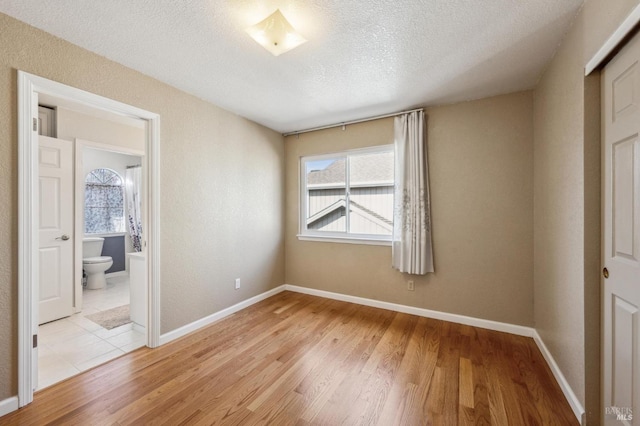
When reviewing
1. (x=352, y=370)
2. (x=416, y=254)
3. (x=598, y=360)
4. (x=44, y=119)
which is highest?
(x=44, y=119)

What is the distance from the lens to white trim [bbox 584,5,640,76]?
43.2 inches

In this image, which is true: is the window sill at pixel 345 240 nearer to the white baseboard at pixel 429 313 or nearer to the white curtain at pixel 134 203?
the white baseboard at pixel 429 313

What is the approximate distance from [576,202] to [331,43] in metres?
1.94

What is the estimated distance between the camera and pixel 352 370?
6.81ft

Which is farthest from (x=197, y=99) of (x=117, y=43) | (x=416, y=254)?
(x=416, y=254)

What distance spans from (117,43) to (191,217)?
5.11 ft

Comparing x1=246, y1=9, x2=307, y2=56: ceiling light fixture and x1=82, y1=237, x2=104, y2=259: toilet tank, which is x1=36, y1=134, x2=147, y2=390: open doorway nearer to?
x1=82, y1=237, x2=104, y2=259: toilet tank

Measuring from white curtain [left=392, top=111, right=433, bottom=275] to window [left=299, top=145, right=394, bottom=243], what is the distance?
24 cm

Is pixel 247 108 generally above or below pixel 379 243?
above

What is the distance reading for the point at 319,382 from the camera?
1.92 metres

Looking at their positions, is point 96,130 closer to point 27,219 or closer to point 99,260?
point 99,260

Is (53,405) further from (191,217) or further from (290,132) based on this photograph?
(290,132)

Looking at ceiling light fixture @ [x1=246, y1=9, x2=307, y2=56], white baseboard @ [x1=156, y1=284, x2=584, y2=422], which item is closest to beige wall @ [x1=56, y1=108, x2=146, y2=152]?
ceiling light fixture @ [x1=246, y1=9, x2=307, y2=56]

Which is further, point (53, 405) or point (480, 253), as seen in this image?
point (480, 253)
